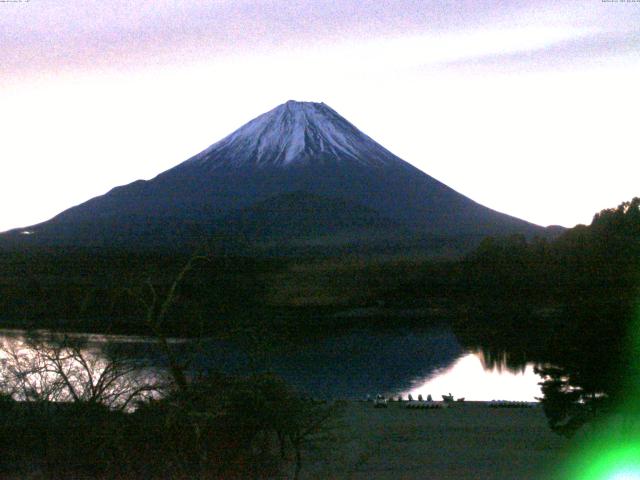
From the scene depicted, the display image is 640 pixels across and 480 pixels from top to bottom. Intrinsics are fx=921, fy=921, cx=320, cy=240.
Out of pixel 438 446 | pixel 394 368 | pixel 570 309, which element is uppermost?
pixel 570 309

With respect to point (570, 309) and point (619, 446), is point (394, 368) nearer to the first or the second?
point (570, 309)

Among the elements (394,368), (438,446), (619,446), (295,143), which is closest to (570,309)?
(619,446)

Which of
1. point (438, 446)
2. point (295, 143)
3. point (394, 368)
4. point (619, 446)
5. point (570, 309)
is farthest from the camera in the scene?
point (295, 143)

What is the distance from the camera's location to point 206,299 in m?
12.4

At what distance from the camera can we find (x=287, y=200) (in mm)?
29984

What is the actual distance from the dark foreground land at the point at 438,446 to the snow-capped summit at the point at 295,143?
95.3 ft

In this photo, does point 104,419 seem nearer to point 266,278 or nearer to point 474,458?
point 474,458

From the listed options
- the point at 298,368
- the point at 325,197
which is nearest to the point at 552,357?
the point at 298,368

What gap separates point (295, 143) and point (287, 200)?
37.9 feet

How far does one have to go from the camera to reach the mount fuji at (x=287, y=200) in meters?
22.6

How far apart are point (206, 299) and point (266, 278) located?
3.75m

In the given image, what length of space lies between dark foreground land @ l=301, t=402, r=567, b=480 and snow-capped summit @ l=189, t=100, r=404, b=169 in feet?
95.3

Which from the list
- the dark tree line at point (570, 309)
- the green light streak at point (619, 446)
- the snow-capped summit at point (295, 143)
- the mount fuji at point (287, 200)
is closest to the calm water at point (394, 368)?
the dark tree line at point (570, 309)

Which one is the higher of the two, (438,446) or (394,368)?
(438,446)
